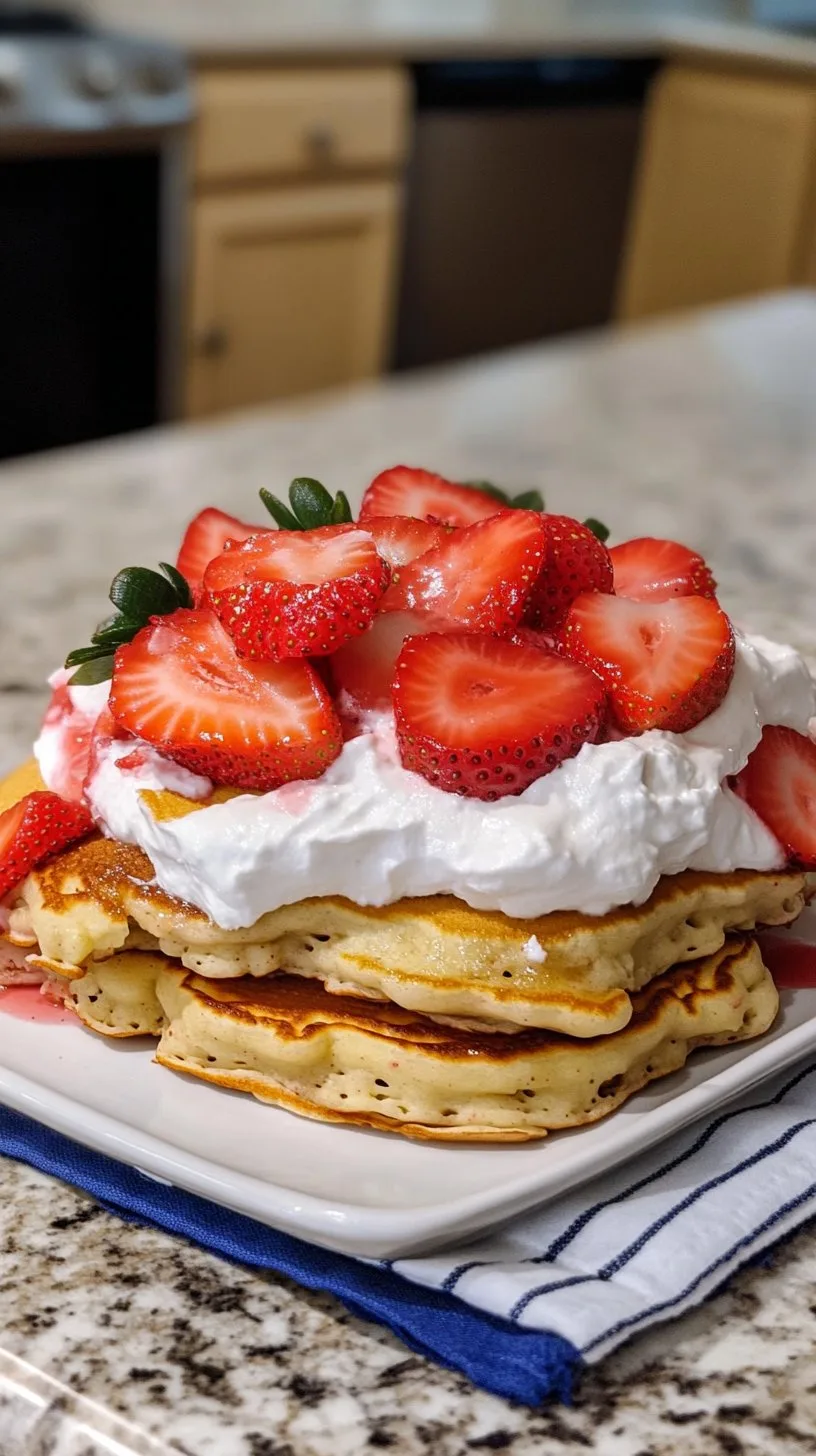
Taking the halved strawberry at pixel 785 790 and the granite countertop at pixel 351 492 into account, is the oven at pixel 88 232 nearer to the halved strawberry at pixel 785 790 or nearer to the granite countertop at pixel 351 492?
the granite countertop at pixel 351 492

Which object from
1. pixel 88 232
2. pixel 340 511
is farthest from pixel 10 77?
pixel 340 511

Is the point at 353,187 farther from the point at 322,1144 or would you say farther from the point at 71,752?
the point at 322,1144

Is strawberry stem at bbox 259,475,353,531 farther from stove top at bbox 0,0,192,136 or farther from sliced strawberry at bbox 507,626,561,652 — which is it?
stove top at bbox 0,0,192,136

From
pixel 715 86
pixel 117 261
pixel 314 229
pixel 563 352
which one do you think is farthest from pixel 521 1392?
pixel 715 86

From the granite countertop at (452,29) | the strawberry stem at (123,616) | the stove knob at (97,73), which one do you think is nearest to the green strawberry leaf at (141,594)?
the strawberry stem at (123,616)

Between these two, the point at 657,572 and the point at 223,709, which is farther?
the point at 657,572

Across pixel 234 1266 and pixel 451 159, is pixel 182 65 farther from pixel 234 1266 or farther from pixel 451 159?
pixel 234 1266
